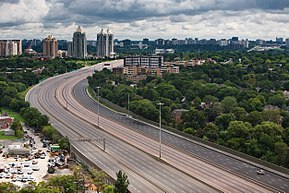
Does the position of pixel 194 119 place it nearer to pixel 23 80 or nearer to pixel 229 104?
pixel 229 104

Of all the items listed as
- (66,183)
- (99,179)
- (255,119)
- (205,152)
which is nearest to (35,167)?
(66,183)

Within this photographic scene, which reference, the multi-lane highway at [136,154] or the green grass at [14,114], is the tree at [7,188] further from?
the green grass at [14,114]

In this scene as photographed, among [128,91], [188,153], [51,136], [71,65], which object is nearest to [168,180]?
[188,153]

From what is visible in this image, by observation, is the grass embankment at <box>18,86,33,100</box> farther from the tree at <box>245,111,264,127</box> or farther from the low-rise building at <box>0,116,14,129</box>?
the tree at <box>245,111,264,127</box>

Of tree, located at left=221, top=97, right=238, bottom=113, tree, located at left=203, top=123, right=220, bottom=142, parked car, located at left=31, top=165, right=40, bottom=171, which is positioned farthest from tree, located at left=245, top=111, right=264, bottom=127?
parked car, located at left=31, top=165, right=40, bottom=171

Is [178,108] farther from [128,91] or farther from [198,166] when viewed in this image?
[198,166]
